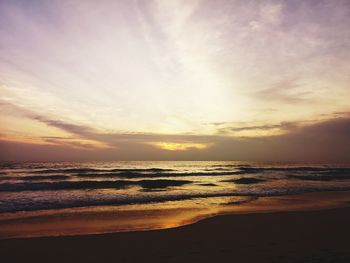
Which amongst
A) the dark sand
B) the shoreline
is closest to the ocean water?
the shoreline

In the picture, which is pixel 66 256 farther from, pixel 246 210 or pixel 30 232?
pixel 246 210

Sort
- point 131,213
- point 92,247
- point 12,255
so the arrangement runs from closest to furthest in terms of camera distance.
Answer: point 12,255
point 92,247
point 131,213

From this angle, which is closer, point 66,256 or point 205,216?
point 66,256

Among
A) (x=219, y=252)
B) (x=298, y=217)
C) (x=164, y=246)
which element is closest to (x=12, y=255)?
(x=164, y=246)

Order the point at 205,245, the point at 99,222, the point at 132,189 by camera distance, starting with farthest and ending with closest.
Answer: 1. the point at 132,189
2. the point at 99,222
3. the point at 205,245

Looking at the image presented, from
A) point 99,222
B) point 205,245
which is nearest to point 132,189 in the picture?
point 99,222

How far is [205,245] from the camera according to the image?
A: 25.5ft

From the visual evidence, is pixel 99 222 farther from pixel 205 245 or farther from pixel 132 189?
pixel 132 189

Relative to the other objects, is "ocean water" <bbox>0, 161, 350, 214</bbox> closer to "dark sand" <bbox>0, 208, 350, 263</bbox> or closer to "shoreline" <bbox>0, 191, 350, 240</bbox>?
"shoreline" <bbox>0, 191, 350, 240</bbox>

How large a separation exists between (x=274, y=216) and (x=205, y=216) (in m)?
2.79

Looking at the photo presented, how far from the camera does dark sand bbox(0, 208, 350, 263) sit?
6.76 metres

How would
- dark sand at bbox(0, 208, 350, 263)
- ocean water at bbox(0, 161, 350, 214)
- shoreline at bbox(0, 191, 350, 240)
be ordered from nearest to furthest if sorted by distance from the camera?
dark sand at bbox(0, 208, 350, 263) < shoreline at bbox(0, 191, 350, 240) < ocean water at bbox(0, 161, 350, 214)

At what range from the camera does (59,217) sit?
12023mm

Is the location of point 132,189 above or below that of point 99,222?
above
